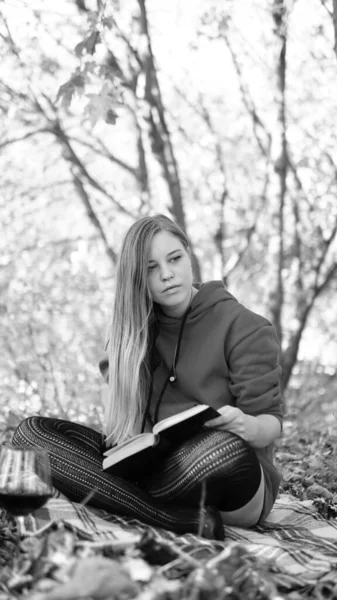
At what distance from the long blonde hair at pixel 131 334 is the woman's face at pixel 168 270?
31 millimetres

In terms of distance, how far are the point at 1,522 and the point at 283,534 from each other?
1046mm

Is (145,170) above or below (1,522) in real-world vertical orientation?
above

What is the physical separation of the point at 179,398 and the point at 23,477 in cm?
123

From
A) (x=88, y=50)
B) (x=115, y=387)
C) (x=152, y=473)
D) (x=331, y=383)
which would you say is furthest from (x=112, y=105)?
(x=331, y=383)

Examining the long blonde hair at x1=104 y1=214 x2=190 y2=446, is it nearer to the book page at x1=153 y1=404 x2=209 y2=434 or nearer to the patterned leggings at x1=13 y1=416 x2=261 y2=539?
the patterned leggings at x1=13 y1=416 x2=261 y2=539

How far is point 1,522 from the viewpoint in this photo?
2664 millimetres

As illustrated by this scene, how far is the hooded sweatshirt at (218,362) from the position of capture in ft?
10.1

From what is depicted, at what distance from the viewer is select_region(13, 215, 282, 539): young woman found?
288 centimetres

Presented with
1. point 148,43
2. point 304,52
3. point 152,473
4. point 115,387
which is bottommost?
point 152,473

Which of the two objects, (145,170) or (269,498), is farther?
(145,170)

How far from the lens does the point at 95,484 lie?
9.92 ft

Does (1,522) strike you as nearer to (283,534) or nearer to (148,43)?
(283,534)

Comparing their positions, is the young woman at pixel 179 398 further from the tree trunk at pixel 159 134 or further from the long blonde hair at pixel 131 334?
the tree trunk at pixel 159 134

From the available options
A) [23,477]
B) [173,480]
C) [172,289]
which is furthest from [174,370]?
[23,477]
